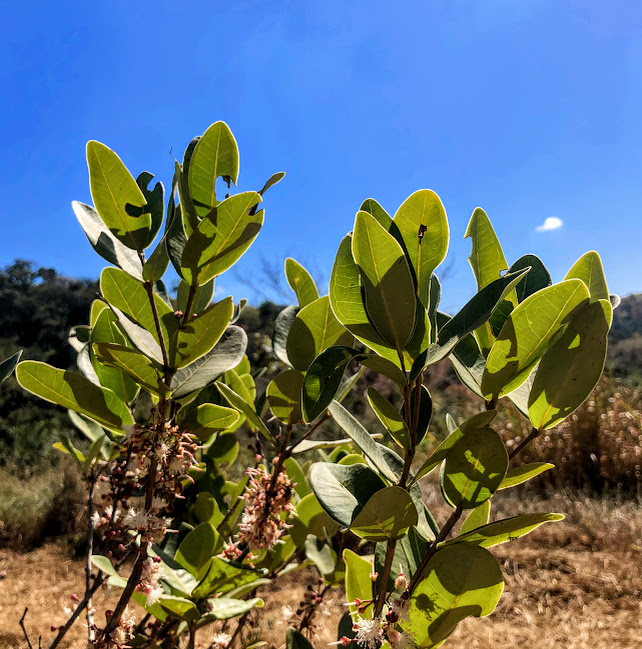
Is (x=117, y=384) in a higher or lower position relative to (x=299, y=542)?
higher

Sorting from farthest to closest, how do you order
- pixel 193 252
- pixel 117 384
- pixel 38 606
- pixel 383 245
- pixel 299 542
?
pixel 38 606 < pixel 299 542 < pixel 117 384 < pixel 193 252 < pixel 383 245

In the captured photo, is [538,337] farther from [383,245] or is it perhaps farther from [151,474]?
[151,474]

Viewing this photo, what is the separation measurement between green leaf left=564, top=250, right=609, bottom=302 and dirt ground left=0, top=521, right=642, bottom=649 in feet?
4.17

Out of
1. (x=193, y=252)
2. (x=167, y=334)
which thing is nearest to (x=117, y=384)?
(x=167, y=334)

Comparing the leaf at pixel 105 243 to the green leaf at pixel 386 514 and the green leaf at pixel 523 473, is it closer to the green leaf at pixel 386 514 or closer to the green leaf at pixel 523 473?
the green leaf at pixel 386 514

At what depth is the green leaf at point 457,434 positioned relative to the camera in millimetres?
443

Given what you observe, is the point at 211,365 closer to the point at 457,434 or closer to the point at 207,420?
the point at 207,420

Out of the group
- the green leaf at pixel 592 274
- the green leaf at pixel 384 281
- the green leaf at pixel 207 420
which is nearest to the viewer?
the green leaf at pixel 384 281

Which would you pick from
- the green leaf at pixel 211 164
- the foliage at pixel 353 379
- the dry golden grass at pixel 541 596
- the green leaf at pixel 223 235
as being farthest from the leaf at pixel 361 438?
the dry golden grass at pixel 541 596

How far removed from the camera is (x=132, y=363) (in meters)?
0.57

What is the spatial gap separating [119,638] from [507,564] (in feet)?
7.18

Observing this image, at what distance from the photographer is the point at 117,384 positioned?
735 mm

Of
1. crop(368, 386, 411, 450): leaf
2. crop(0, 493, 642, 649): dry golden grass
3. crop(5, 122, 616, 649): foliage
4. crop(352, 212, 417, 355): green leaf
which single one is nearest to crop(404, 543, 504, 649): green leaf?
crop(5, 122, 616, 649): foliage

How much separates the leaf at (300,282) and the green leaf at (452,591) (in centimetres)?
47
